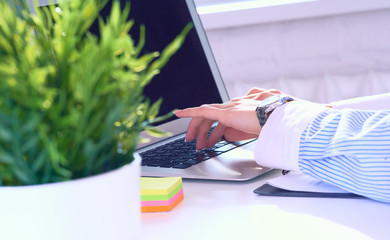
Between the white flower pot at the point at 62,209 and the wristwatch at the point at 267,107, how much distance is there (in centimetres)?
46

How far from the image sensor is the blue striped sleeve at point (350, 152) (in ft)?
2.12

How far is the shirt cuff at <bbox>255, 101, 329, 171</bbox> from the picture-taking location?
0.72 m

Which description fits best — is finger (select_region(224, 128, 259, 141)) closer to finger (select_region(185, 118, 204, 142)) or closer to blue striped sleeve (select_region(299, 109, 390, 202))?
finger (select_region(185, 118, 204, 142))

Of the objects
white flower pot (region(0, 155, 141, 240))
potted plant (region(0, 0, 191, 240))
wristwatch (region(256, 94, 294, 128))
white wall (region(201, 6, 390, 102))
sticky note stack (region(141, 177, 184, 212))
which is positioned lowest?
white wall (region(201, 6, 390, 102))

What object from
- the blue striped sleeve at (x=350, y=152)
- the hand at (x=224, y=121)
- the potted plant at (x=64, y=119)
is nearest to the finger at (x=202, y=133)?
the hand at (x=224, y=121)

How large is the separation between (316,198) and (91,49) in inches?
15.9

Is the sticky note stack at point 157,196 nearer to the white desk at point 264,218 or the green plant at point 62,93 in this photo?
the white desk at point 264,218

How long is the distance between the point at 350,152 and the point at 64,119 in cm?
44

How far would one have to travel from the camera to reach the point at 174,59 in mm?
1117

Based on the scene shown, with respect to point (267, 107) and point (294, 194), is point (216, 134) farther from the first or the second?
point (294, 194)

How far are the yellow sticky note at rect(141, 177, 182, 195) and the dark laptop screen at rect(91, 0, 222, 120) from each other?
381 mm

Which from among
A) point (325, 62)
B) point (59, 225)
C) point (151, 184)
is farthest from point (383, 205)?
point (325, 62)

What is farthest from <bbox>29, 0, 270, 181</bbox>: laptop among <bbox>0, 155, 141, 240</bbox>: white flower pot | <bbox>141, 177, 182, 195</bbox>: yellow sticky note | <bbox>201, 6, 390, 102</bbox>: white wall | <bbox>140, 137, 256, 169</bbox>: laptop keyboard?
<bbox>201, 6, 390, 102</bbox>: white wall

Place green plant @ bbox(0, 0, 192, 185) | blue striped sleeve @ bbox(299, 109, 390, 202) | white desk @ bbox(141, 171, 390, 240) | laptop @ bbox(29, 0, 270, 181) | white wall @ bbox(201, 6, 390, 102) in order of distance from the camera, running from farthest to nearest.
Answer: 1. white wall @ bbox(201, 6, 390, 102)
2. laptop @ bbox(29, 0, 270, 181)
3. blue striped sleeve @ bbox(299, 109, 390, 202)
4. white desk @ bbox(141, 171, 390, 240)
5. green plant @ bbox(0, 0, 192, 185)
